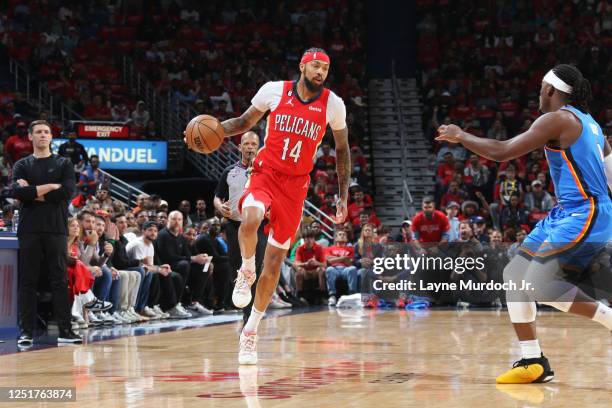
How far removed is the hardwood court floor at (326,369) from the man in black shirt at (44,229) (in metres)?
0.62

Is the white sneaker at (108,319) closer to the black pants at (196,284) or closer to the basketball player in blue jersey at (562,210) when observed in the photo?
the black pants at (196,284)

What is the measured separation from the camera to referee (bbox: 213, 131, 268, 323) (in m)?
8.74

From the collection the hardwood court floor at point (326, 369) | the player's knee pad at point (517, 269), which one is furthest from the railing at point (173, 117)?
the player's knee pad at point (517, 269)

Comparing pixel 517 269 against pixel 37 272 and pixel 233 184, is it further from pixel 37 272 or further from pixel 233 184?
pixel 37 272

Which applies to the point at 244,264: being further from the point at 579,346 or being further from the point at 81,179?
the point at 81,179

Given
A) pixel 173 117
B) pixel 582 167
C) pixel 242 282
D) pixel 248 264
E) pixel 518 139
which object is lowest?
pixel 242 282

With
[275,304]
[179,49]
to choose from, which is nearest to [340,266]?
[275,304]

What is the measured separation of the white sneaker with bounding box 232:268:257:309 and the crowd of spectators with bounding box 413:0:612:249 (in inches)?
433

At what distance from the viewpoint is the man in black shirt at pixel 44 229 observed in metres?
8.67

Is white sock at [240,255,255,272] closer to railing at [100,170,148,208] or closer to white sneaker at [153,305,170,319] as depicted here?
white sneaker at [153,305,170,319]

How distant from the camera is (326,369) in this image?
22.0 ft

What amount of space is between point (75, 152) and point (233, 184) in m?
8.49

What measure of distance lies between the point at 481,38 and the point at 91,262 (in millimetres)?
16482

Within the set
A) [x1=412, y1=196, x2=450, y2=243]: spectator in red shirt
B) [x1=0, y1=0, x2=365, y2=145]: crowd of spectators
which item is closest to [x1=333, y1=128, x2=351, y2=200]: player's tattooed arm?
[x1=412, y1=196, x2=450, y2=243]: spectator in red shirt
